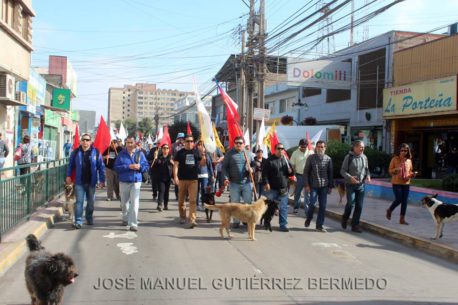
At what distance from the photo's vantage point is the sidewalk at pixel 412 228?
838cm

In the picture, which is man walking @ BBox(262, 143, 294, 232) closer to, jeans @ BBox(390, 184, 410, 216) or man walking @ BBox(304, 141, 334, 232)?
man walking @ BBox(304, 141, 334, 232)

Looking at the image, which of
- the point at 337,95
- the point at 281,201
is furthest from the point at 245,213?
the point at 337,95

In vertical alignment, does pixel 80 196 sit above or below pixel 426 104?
below

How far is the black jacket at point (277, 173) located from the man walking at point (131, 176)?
2445 mm

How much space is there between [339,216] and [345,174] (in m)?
2.41

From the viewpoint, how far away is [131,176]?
366 inches

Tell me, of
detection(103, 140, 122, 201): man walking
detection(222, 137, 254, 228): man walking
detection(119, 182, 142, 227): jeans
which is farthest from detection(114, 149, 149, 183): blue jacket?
detection(103, 140, 122, 201): man walking

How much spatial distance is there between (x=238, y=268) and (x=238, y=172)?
3.19m

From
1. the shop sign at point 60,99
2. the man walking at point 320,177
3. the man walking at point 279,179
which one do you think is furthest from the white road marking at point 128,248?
the shop sign at point 60,99

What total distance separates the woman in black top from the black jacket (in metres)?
3.32

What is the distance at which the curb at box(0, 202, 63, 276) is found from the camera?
22.2ft

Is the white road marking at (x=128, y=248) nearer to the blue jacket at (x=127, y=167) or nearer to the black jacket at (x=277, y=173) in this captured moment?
the blue jacket at (x=127, y=167)

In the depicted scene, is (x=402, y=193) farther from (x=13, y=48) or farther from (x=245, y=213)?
(x=13, y=48)

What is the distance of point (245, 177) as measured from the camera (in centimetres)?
983
